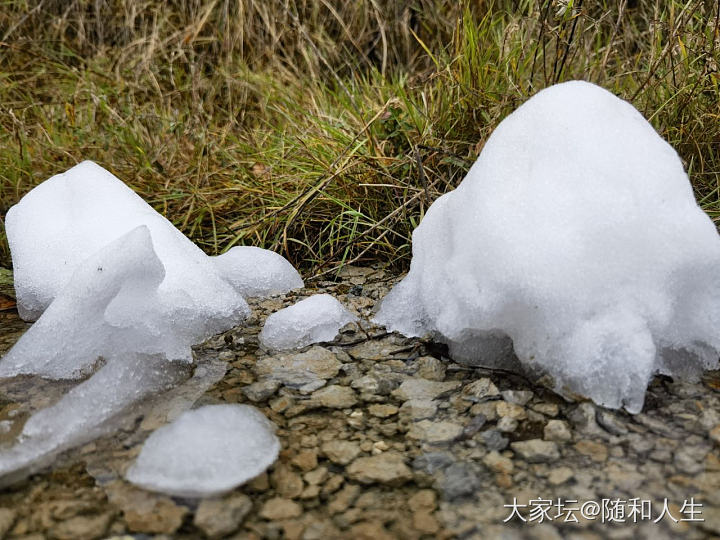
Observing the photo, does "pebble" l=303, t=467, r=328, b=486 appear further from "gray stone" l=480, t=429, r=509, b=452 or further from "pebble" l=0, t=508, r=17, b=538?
"pebble" l=0, t=508, r=17, b=538

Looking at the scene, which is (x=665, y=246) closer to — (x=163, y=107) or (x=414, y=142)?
(x=414, y=142)

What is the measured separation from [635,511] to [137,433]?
90cm

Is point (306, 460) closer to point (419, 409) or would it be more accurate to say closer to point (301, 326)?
point (419, 409)

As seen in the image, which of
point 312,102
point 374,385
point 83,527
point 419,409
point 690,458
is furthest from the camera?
point 312,102

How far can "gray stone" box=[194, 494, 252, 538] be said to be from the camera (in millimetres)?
1045

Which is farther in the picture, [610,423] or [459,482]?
[610,423]

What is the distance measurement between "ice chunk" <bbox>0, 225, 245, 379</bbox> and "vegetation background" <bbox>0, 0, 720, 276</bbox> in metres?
0.75

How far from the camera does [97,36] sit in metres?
3.88

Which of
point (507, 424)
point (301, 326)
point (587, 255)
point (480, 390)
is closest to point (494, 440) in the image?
point (507, 424)

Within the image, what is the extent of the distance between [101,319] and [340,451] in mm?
632

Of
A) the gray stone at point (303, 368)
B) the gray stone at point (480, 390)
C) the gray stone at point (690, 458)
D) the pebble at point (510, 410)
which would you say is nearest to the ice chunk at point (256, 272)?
the gray stone at point (303, 368)

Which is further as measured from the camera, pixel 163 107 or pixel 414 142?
pixel 163 107

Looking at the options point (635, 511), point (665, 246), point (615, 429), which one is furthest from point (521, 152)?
point (635, 511)

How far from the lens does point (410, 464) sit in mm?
1213
